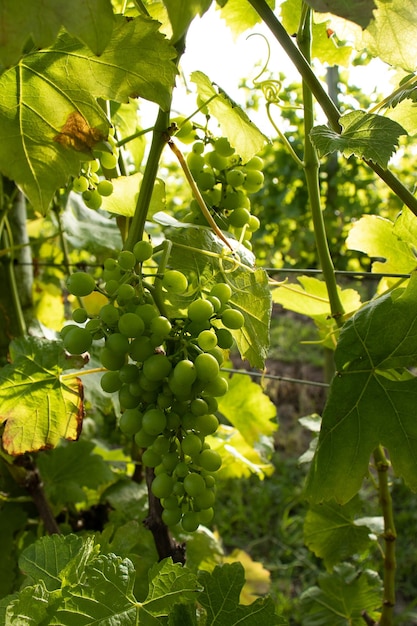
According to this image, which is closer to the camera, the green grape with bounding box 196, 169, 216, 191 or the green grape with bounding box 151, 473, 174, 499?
the green grape with bounding box 151, 473, 174, 499

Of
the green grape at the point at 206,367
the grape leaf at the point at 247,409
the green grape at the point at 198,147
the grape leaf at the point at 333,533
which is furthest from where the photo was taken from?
the grape leaf at the point at 247,409

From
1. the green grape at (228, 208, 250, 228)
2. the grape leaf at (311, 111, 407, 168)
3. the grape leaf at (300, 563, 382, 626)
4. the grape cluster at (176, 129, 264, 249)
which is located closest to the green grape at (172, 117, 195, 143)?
the grape cluster at (176, 129, 264, 249)

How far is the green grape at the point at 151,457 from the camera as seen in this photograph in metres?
0.58

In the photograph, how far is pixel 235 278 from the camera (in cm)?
68

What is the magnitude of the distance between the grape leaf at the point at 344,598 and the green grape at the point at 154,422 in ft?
2.49

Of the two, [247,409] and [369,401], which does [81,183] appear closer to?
[369,401]

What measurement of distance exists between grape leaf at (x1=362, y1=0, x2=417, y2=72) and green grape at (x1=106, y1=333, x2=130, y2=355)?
14.5 inches

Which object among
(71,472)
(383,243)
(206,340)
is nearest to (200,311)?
(206,340)

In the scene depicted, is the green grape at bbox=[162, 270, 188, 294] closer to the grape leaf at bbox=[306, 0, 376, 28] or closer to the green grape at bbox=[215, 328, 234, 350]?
the green grape at bbox=[215, 328, 234, 350]

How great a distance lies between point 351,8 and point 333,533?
860 mm

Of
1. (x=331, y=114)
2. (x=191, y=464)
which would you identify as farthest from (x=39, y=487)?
(x=331, y=114)

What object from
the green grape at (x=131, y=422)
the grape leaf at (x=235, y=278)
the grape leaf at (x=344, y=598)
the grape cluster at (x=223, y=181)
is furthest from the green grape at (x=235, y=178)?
the grape leaf at (x=344, y=598)

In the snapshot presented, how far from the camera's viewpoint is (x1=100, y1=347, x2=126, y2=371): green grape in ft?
1.82

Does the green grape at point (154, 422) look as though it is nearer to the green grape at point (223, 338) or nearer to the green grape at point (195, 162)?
the green grape at point (223, 338)
